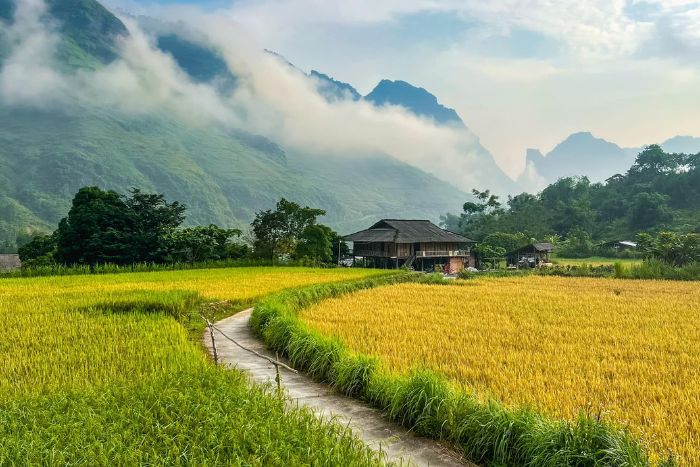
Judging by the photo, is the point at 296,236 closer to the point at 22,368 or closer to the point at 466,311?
the point at 466,311

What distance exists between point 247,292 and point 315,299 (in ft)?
8.35

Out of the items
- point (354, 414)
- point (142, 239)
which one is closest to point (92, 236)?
point (142, 239)

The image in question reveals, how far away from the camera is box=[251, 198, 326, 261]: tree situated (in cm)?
4244

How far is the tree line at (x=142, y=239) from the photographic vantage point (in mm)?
33656

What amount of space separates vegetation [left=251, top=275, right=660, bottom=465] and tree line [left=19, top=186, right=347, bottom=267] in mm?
26307

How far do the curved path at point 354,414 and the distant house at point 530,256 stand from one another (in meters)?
47.1

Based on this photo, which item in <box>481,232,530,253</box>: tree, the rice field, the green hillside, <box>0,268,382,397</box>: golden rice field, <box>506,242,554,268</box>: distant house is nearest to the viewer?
the rice field

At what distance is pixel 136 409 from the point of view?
197 inches

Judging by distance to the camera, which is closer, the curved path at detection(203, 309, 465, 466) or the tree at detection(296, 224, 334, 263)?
the curved path at detection(203, 309, 465, 466)

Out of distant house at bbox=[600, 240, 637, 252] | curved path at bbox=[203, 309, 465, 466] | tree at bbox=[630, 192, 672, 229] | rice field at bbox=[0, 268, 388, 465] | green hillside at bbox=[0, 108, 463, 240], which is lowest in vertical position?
Answer: curved path at bbox=[203, 309, 465, 466]

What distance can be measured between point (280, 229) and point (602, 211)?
187 feet

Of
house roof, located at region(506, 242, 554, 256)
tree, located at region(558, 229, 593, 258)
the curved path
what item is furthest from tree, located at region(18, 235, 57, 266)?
tree, located at region(558, 229, 593, 258)

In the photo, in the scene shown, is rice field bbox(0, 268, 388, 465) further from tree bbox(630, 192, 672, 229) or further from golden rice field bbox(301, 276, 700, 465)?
tree bbox(630, 192, 672, 229)

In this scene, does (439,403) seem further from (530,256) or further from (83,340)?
(530,256)
